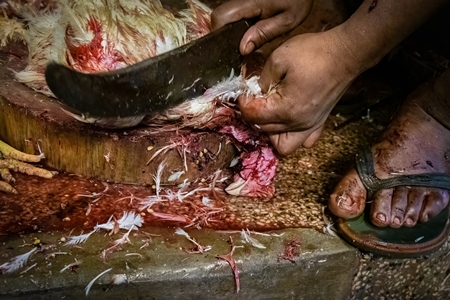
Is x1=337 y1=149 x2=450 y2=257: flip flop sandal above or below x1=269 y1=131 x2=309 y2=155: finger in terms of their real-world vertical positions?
below

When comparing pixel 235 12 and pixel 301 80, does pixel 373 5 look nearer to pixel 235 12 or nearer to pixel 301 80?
pixel 301 80

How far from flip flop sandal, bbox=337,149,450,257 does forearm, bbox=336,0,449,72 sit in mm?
436

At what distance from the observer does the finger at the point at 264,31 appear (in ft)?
6.51

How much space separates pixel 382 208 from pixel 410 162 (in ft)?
0.79

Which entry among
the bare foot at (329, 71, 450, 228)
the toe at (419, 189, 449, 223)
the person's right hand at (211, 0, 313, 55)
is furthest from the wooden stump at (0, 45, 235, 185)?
the toe at (419, 189, 449, 223)

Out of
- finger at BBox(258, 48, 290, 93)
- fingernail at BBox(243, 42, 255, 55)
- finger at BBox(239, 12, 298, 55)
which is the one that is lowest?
finger at BBox(258, 48, 290, 93)

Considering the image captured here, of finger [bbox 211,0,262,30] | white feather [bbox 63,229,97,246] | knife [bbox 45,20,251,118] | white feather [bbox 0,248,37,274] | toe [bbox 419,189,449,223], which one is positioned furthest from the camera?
toe [bbox 419,189,449,223]

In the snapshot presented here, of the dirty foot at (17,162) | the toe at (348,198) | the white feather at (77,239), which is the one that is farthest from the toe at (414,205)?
the dirty foot at (17,162)

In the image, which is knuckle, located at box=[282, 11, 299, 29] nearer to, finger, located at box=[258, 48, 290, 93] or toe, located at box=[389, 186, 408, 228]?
finger, located at box=[258, 48, 290, 93]

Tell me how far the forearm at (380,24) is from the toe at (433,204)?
0.58m

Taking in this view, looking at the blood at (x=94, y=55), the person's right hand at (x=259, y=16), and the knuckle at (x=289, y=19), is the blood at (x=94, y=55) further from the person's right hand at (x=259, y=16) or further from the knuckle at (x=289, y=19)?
the knuckle at (x=289, y=19)

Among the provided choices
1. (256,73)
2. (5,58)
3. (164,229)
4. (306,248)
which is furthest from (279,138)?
(5,58)

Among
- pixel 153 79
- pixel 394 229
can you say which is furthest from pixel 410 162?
pixel 153 79

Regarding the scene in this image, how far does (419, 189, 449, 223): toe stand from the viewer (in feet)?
6.87
